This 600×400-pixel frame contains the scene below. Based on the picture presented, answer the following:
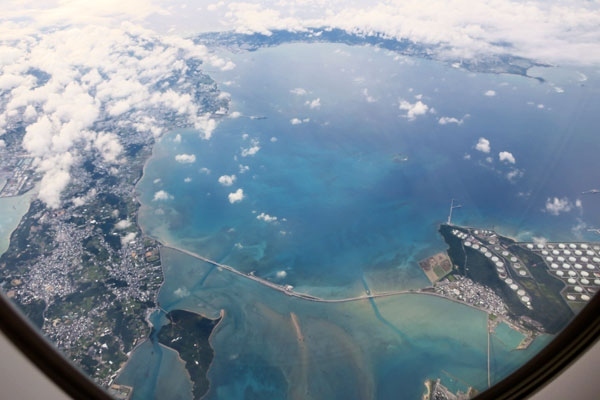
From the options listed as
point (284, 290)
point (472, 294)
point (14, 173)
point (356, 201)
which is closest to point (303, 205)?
point (356, 201)

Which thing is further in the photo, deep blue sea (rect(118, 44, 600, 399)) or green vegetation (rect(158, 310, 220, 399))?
deep blue sea (rect(118, 44, 600, 399))

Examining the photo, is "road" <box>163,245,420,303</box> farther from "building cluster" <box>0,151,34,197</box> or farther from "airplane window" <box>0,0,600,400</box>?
"building cluster" <box>0,151,34,197</box>

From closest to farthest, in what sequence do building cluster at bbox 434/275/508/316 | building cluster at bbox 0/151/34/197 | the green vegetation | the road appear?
the green vegetation, building cluster at bbox 434/275/508/316, the road, building cluster at bbox 0/151/34/197

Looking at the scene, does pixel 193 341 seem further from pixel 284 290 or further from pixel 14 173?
pixel 14 173

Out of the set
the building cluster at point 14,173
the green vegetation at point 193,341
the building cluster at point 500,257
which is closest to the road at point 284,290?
the green vegetation at point 193,341

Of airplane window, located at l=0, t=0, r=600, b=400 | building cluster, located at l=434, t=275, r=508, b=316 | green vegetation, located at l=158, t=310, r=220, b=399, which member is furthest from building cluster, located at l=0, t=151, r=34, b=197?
building cluster, located at l=434, t=275, r=508, b=316

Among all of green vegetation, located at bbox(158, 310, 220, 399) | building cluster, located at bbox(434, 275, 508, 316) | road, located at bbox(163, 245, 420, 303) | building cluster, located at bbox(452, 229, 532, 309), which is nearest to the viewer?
green vegetation, located at bbox(158, 310, 220, 399)
